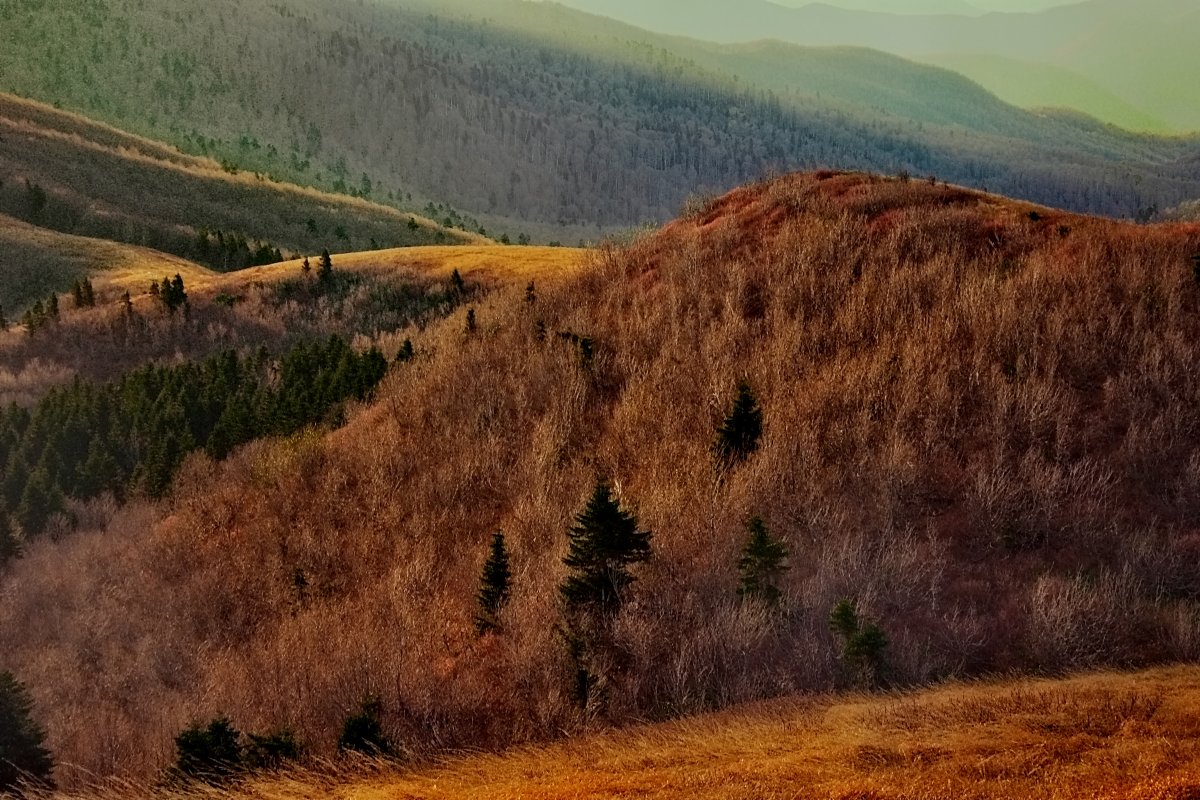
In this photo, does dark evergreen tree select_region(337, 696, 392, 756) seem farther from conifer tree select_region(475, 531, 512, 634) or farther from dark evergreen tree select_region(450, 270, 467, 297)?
dark evergreen tree select_region(450, 270, 467, 297)

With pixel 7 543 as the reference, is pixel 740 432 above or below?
above

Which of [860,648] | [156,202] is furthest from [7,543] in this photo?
[156,202]

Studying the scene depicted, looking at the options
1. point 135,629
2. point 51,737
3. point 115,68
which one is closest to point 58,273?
point 135,629

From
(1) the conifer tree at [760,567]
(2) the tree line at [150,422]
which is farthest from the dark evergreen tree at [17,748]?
(2) the tree line at [150,422]

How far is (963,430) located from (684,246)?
14129 mm

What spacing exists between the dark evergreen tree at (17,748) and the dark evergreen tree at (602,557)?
358 inches

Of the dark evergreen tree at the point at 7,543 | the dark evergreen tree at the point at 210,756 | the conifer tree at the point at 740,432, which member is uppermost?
the conifer tree at the point at 740,432

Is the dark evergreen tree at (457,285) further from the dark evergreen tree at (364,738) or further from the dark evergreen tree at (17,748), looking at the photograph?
the dark evergreen tree at (364,738)

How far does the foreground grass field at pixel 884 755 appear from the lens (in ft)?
26.0

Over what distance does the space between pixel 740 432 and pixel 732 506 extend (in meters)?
2.08

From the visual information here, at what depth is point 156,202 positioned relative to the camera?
104 m

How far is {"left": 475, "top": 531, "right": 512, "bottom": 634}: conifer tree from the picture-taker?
15.0 metres

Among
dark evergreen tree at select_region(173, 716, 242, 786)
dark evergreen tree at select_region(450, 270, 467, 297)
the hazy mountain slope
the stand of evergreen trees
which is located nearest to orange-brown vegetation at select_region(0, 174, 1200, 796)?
dark evergreen tree at select_region(173, 716, 242, 786)

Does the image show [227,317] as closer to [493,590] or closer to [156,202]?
[493,590]
